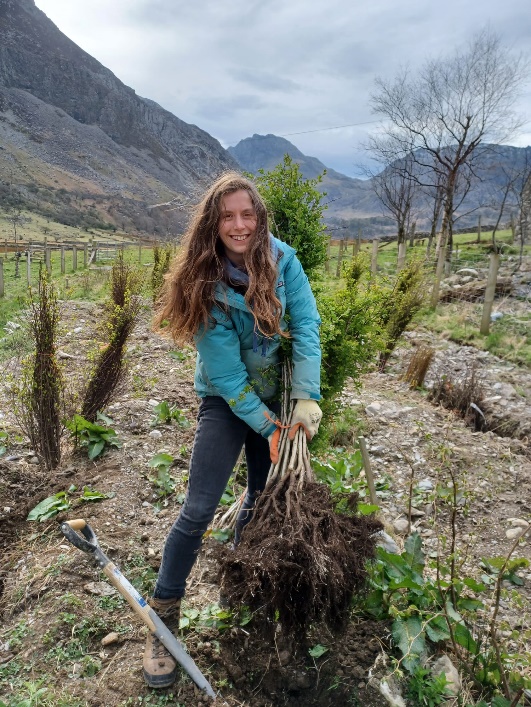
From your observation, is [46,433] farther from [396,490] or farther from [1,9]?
[1,9]

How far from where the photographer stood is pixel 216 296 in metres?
2.01

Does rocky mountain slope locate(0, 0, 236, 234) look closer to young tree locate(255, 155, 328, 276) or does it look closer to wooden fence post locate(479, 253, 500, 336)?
wooden fence post locate(479, 253, 500, 336)

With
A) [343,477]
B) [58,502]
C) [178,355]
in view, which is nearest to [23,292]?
[178,355]

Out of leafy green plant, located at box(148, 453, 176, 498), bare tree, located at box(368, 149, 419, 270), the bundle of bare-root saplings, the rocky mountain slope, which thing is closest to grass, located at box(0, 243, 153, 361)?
leafy green plant, located at box(148, 453, 176, 498)

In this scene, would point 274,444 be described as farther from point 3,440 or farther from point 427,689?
point 3,440

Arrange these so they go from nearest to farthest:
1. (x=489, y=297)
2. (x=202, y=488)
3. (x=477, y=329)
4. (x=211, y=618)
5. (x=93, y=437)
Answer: (x=202, y=488) → (x=211, y=618) → (x=93, y=437) → (x=489, y=297) → (x=477, y=329)

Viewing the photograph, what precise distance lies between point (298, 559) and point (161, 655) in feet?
2.58

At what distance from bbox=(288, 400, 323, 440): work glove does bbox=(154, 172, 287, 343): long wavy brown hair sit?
348 millimetres

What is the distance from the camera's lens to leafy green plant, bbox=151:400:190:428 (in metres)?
4.38

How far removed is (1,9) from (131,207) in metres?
85.8

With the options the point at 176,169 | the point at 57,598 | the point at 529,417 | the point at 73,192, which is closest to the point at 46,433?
the point at 57,598

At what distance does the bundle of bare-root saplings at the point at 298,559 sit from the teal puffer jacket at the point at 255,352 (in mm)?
355

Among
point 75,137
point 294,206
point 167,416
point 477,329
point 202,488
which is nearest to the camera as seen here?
point 202,488

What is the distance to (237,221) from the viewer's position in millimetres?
2031
